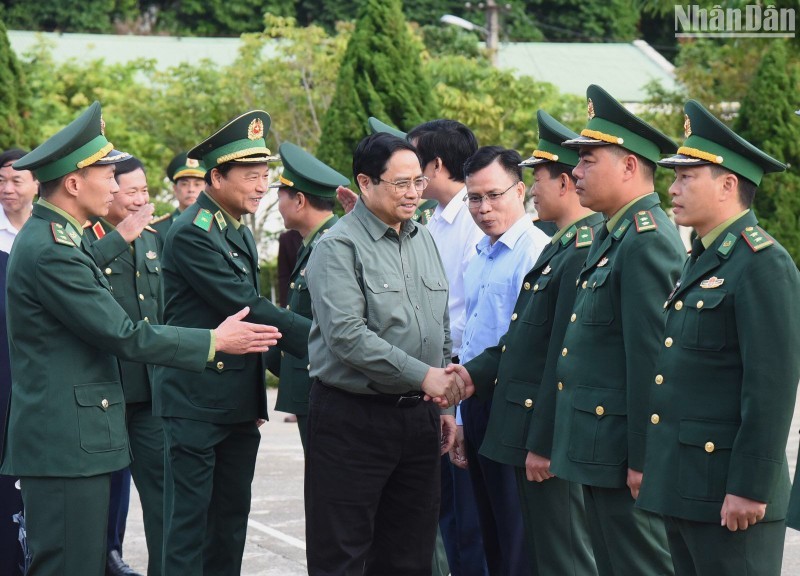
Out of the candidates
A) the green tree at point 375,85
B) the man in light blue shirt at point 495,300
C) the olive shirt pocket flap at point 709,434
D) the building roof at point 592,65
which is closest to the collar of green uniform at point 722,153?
the olive shirt pocket flap at point 709,434

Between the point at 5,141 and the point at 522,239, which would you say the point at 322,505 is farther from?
the point at 5,141

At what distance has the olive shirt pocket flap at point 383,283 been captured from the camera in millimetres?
4797

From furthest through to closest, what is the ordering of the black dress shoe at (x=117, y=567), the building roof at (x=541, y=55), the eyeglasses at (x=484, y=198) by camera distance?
the building roof at (x=541, y=55), the black dress shoe at (x=117, y=567), the eyeglasses at (x=484, y=198)

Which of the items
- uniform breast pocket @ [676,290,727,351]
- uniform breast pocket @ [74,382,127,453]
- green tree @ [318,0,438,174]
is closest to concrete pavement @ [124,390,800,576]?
uniform breast pocket @ [74,382,127,453]

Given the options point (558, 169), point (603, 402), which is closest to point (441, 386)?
point (603, 402)

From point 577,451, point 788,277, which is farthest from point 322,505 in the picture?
point 788,277

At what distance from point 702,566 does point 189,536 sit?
2.60m

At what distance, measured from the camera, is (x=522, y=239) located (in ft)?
18.1

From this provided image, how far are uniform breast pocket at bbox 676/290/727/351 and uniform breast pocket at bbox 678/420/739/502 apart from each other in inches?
9.5

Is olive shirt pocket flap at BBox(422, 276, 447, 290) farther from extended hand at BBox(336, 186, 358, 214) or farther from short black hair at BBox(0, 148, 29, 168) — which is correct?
short black hair at BBox(0, 148, 29, 168)

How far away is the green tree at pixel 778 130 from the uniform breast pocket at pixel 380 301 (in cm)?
1250

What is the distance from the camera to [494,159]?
557 cm

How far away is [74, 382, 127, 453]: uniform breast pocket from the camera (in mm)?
4621

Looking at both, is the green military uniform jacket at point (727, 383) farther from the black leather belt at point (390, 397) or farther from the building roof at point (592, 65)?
the building roof at point (592, 65)
